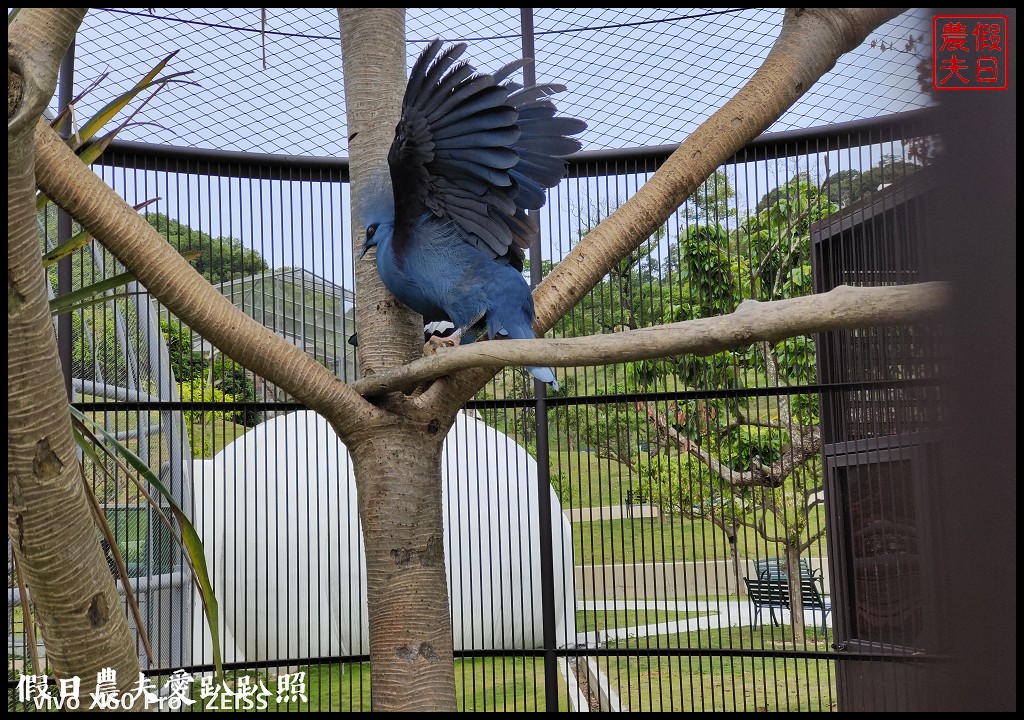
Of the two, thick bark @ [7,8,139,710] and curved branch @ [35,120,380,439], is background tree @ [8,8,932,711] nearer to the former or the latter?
curved branch @ [35,120,380,439]

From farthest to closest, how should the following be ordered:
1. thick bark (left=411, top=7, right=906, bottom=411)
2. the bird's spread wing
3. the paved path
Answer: the paved path
thick bark (left=411, top=7, right=906, bottom=411)
the bird's spread wing

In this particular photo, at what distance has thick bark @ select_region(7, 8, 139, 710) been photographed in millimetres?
1196

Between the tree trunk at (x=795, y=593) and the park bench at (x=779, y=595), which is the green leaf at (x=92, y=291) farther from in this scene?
the park bench at (x=779, y=595)

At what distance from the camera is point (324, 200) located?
3.50 m

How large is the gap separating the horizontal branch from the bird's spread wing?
0.43 m

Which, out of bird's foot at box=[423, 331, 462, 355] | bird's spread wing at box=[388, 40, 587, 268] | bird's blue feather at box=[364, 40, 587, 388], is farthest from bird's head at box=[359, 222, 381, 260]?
Answer: bird's foot at box=[423, 331, 462, 355]

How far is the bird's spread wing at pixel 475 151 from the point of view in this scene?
173cm

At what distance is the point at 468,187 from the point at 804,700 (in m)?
3.72

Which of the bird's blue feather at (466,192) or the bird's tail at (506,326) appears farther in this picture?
the bird's tail at (506,326)

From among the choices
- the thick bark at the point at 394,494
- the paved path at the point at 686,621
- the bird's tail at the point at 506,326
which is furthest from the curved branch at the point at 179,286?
the paved path at the point at 686,621

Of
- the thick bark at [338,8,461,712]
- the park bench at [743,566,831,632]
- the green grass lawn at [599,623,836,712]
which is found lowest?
the green grass lawn at [599,623,836,712]

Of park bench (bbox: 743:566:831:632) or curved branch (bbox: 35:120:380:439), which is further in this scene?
park bench (bbox: 743:566:831:632)

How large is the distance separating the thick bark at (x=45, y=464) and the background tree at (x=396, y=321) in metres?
0.44

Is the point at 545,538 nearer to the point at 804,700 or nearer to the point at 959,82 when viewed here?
the point at 804,700
